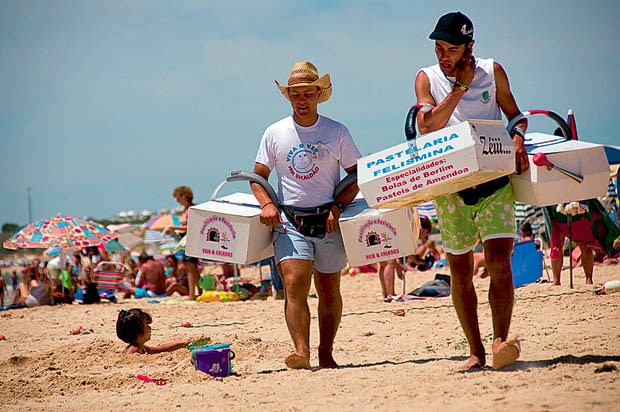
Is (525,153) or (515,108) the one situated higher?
(515,108)

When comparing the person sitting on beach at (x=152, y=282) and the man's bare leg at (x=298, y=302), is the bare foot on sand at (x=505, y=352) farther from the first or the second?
the person sitting on beach at (x=152, y=282)

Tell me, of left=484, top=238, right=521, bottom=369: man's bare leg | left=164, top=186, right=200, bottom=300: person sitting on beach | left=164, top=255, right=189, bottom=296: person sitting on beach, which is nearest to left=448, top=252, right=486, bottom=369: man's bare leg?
left=484, top=238, right=521, bottom=369: man's bare leg

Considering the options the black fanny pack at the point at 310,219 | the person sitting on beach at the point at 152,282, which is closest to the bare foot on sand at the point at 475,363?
the black fanny pack at the point at 310,219

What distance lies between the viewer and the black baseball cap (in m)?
4.21

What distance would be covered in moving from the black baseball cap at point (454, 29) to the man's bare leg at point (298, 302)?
1716 mm

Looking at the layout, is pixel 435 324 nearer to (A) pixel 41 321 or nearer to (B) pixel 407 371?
(B) pixel 407 371

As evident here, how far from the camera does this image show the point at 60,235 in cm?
1402

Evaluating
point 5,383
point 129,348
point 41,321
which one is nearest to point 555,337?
point 129,348

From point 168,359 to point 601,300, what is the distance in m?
3.99

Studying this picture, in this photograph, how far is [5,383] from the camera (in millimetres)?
5316

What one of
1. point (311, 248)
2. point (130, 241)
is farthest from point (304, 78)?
point (130, 241)

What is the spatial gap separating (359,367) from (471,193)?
143 centimetres

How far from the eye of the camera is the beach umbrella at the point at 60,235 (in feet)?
45.3

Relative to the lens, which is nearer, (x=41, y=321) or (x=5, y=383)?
(x=5, y=383)
